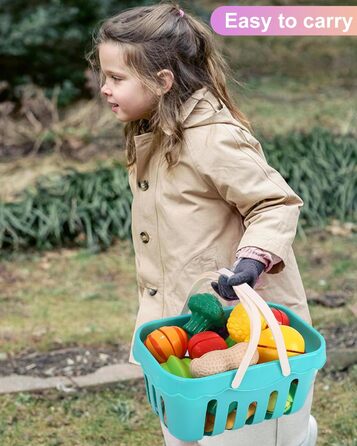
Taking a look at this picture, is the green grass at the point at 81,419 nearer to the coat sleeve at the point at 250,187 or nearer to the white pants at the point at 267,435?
the white pants at the point at 267,435

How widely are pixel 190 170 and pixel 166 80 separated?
244mm

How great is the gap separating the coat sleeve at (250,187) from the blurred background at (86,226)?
80cm

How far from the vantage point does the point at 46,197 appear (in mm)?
5465

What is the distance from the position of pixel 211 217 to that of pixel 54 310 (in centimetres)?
224

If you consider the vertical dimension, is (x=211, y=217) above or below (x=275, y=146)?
above

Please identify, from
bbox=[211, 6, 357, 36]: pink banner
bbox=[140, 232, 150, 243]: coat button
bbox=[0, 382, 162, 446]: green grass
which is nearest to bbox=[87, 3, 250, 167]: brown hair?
bbox=[140, 232, 150, 243]: coat button

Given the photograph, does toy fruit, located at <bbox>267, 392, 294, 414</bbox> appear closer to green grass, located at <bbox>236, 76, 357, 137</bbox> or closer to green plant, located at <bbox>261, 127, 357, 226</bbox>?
green plant, located at <bbox>261, 127, 357, 226</bbox>

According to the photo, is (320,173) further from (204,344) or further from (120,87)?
(204,344)

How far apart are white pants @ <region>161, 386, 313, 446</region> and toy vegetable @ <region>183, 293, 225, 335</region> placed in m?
0.28

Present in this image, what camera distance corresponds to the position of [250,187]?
7.20 feet

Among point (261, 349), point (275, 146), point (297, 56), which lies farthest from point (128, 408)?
point (297, 56)

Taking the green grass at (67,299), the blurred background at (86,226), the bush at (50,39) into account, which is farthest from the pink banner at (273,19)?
the green grass at (67,299)

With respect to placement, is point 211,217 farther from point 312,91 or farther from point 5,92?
point 312,91

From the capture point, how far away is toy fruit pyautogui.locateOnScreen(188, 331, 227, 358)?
6.57 ft
